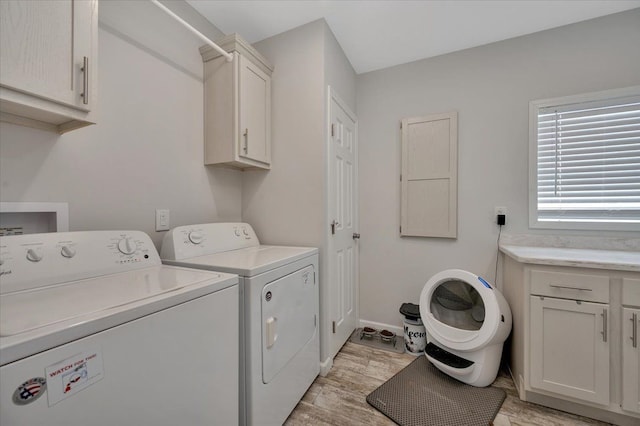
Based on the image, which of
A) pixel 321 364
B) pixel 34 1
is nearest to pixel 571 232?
pixel 321 364

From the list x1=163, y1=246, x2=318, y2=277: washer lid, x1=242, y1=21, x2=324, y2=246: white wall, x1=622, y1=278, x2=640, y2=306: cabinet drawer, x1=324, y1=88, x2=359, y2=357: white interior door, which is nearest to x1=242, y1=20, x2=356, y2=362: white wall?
x1=242, y1=21, x2=324, y2=246: white wall

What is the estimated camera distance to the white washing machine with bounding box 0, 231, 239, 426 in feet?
1.85

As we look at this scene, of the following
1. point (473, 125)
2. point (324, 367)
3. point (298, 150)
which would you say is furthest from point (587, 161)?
point (324, 367)

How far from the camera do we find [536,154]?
2.01 m

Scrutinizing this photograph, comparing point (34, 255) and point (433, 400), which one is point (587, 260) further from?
point (34, 255)

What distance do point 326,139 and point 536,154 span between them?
164 cm

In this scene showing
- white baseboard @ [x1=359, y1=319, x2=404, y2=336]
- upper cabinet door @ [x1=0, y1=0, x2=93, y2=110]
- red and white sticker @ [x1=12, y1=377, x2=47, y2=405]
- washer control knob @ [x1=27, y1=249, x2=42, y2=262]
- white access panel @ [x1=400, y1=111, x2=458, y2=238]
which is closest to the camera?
red and white sticker @ [x1=12, y1=377, x2=47, y2=405]

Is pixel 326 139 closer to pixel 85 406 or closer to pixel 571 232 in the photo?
pixel 85 406

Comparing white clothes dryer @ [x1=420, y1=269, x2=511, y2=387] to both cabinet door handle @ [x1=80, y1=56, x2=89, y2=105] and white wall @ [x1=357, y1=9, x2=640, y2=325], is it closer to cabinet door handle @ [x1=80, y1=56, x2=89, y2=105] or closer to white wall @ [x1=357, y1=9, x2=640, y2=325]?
white wall @ [x1=357, y1=9, x2=640, y2=325]

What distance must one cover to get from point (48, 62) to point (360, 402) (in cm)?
219

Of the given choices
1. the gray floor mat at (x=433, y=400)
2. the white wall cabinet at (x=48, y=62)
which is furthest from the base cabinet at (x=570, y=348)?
the white wall cabinet at (x=48, y=62)

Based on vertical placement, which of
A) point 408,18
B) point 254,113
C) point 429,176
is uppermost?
point 408,18

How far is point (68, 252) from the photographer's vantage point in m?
1.02

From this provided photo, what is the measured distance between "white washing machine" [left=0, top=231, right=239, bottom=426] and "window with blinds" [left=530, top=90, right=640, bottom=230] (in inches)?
92.3
